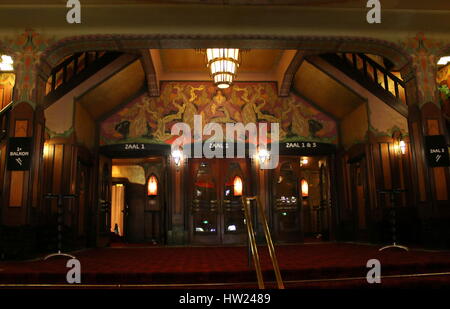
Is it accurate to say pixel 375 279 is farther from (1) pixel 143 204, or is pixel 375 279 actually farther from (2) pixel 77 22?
(1) pixel 143 204

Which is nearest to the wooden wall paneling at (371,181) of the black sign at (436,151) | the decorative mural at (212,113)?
the decorative mural at (212,113)

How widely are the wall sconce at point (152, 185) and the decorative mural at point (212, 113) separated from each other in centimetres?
202

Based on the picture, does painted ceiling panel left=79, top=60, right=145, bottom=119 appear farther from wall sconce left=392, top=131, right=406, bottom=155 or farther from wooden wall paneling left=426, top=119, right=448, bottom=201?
wooden wall paneling left=426, top=119, right=448, bottom=201

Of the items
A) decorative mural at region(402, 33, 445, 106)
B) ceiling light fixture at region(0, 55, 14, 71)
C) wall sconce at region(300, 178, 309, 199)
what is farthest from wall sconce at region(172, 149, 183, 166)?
decorative mural at region(402, 33, 445, 106)

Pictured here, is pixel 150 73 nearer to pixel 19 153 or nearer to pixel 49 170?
pixel 49 170

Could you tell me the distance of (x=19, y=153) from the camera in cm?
693

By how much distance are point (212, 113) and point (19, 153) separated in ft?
19.2

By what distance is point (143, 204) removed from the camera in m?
14.3

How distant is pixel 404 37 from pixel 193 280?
20.6 ft

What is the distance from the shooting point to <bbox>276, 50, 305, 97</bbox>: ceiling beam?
10.2 m

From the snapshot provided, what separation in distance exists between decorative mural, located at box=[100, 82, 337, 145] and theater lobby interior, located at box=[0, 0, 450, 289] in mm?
44

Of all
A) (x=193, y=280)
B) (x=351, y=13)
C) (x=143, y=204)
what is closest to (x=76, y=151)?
(x=143, y=204)

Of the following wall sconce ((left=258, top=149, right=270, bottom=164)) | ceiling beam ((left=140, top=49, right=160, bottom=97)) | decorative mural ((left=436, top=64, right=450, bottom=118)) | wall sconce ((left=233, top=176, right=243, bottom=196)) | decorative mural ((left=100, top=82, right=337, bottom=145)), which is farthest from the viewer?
wall sconce ((left=233, top=176, right=243, bottom=196))

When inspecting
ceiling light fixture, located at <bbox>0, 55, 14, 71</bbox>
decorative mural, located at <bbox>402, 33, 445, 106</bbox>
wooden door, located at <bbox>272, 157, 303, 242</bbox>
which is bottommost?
wooden door, located at <bbox>272, 157, 303, 242</bbox>
